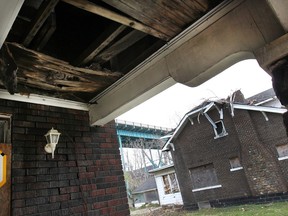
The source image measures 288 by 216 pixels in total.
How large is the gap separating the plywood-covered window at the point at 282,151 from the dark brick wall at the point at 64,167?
1125 cm

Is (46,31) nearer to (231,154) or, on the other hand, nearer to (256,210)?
(256,210)

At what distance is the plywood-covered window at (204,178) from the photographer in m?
14.2

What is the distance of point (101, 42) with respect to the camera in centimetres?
231

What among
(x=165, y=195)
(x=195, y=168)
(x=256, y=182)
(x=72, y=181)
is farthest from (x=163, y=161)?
(x=72, y=181)

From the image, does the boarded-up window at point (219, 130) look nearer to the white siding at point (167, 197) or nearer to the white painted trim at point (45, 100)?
the white siding at point (167, 197)

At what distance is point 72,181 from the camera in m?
2.99

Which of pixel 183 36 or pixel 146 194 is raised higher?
pixel 183 36

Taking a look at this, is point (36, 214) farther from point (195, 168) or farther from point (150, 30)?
point (195, 168)

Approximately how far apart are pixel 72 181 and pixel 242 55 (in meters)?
2.31

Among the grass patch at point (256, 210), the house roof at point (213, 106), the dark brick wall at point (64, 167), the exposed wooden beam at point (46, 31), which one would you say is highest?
the house roof at point (213, 106)

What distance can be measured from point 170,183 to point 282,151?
338 inches

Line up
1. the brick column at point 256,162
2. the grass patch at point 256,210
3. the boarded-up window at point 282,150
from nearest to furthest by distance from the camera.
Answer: the grass patch at point 256,210 → the brick column at point 256,162 → the boarded-up window at point 282,150

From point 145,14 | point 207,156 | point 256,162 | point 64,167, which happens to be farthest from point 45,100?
→ point 207,156

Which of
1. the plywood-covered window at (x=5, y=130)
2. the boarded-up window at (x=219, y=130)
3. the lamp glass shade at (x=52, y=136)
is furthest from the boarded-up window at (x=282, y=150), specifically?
the plywood-covered window at (x=5, y=130)
